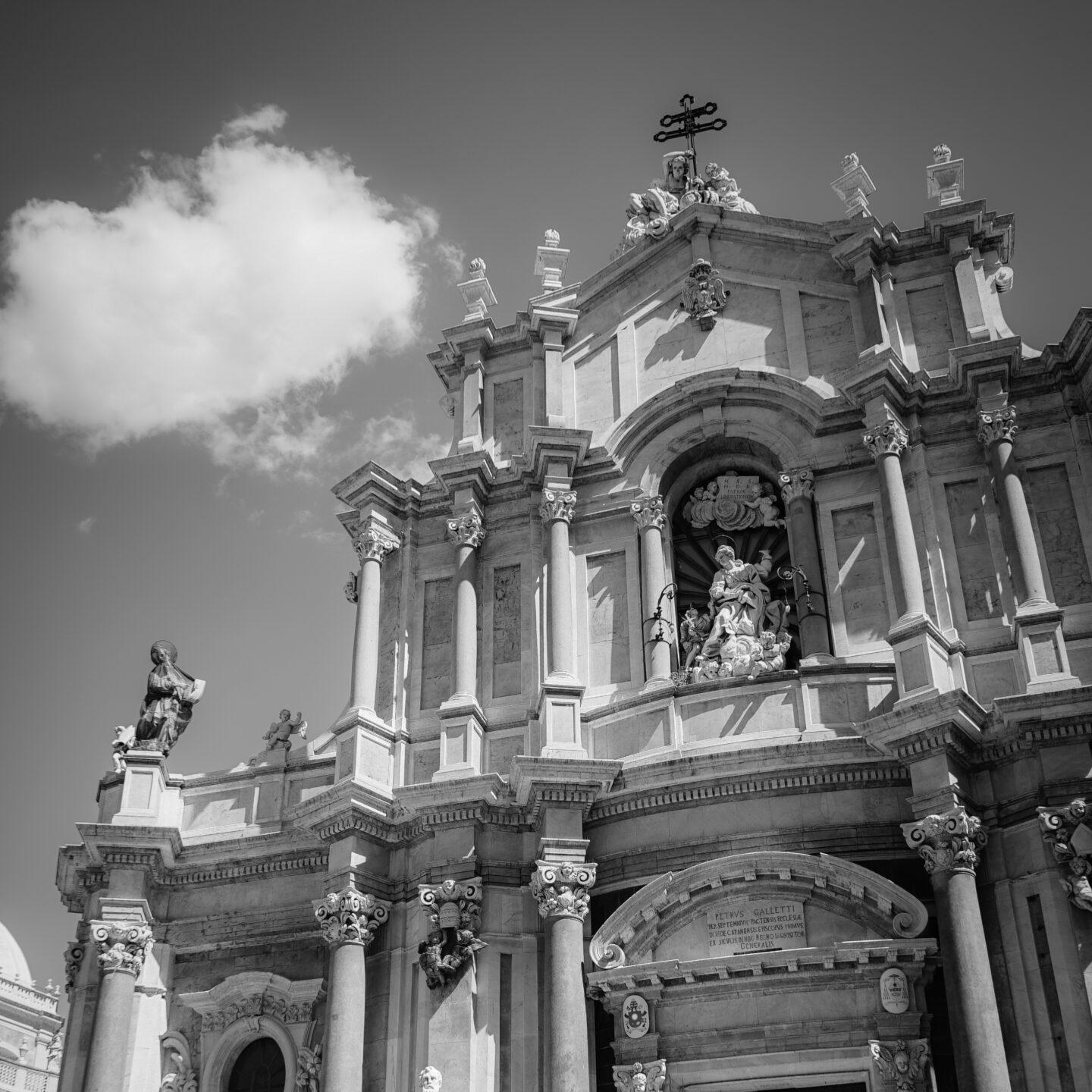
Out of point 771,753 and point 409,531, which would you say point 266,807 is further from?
point 771,753

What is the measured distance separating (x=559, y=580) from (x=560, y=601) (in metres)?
0.32

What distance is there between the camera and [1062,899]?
50.2ft

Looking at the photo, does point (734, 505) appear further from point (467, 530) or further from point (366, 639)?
point (366, 639)

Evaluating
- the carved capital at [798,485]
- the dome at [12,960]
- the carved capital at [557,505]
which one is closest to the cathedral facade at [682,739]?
the carved capital at [557,505]

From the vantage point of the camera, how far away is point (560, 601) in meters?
19.3

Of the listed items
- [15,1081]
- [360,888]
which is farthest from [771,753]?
[15,1081]

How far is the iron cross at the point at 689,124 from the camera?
949 inches

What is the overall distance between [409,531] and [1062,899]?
399 inches

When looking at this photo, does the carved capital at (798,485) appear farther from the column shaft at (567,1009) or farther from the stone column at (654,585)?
the column shaft at (567,1009)

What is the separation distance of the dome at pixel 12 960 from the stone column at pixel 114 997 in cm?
2838

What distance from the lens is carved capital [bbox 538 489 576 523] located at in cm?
1995

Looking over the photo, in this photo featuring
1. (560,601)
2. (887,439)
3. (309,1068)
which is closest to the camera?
(309,1068)

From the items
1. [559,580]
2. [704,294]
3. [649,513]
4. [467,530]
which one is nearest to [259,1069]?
[559,580]

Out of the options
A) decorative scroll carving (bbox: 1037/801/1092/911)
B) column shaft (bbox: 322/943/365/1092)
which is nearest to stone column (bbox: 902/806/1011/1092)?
decorative scroll carving (bbox: 1037/801/1092/911)
